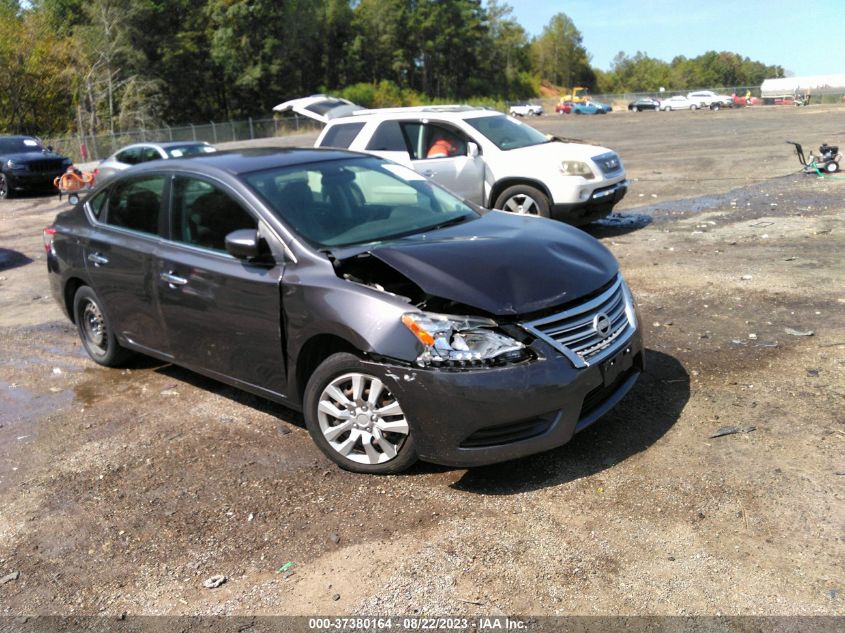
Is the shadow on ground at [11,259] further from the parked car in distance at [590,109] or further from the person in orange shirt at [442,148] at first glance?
the parked car in distance at [590,109]

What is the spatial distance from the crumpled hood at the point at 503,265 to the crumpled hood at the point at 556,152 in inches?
226

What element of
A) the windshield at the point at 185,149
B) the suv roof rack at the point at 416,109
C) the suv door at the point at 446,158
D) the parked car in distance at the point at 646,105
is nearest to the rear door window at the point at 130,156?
Answer: the windshield at the point at 185,149

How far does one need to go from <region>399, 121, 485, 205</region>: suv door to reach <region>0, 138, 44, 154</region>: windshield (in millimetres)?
16913

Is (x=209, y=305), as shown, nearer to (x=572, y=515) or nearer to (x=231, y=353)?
(x=231, y=353)

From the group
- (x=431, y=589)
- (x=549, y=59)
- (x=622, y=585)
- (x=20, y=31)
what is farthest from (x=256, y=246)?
(x=549, y=59)

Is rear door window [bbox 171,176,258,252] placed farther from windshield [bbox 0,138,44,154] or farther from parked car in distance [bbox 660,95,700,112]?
parked car in distance [bbox 660,95,700,112]

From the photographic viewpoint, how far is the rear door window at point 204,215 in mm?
4801

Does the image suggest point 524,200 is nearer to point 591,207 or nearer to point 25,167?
point 591,207

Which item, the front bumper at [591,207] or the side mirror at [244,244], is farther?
the front bumper at [591,207]

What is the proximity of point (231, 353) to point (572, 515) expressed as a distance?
2.33 meters

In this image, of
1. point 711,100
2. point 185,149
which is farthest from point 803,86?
point 185,149

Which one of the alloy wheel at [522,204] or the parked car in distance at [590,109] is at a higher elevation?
the parked car in distance at [590,109]

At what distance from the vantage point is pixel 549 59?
140250 millimetres

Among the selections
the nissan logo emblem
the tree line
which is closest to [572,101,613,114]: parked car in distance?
the tree line
